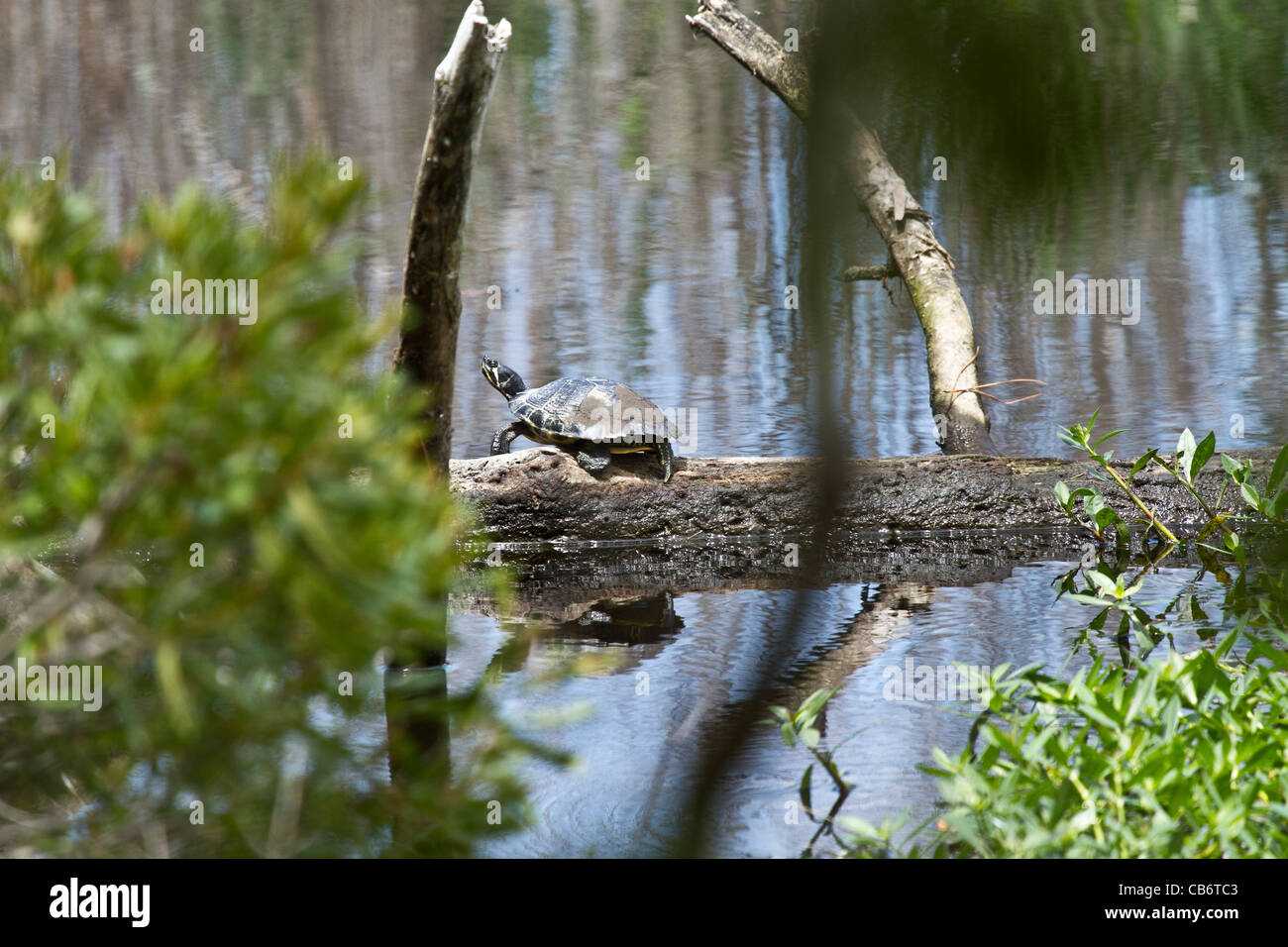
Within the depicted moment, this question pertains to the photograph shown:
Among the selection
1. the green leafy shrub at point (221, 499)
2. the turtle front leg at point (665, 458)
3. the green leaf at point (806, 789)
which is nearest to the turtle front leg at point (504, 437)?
the turtle front leg at point (665, 458)

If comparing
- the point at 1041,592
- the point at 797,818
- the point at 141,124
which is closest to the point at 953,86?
the point at 797,818

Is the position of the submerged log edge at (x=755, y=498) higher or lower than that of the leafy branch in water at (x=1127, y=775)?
higher

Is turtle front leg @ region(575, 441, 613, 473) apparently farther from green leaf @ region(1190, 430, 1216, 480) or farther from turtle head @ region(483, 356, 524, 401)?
green leaf @ region(1190, 430, 1216, 480)

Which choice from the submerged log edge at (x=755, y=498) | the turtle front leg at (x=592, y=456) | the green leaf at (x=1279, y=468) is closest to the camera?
the green leaf at (x=1279, y=468)

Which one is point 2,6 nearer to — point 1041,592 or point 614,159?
point 614,159

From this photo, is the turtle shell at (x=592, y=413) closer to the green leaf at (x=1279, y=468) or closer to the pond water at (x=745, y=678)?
the pond water at (x=745, y=678)

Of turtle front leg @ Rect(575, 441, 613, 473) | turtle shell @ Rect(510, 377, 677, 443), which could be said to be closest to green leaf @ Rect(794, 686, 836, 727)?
turtle shell @ Rect(510, 377, 677, 443)

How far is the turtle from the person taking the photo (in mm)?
5095

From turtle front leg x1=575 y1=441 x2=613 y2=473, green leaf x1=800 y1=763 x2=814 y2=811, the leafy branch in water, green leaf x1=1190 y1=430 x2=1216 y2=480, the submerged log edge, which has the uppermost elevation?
turtle front leg x1=575 y1=441 x2=613 y2=473

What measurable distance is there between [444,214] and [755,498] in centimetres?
315

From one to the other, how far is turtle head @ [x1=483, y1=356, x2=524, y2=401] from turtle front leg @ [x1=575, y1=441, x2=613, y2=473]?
2.29ft

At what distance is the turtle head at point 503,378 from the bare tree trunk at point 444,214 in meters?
3.72

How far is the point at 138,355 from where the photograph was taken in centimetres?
78

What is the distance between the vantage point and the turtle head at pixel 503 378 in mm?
5855
